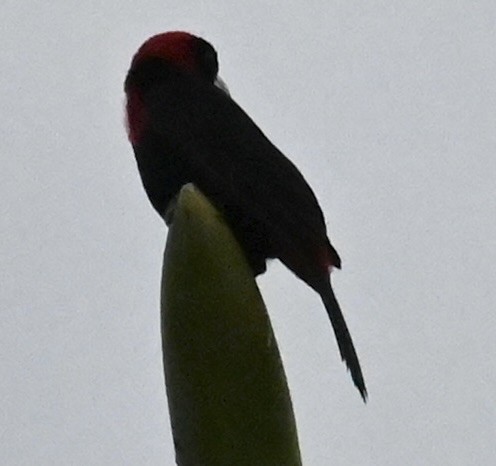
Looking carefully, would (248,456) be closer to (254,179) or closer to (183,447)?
(183,447)

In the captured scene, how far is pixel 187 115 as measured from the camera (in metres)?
1.70

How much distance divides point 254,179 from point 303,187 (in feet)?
0.34

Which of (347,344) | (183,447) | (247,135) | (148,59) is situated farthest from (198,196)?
(148,59)

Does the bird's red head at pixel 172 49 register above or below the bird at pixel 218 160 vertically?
above

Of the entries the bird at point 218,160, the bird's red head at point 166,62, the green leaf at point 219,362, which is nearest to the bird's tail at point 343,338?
the bird at point 218,160

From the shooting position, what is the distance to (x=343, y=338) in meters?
1.17

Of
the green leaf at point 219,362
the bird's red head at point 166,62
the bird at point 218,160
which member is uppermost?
the bird's red head at point 166,62

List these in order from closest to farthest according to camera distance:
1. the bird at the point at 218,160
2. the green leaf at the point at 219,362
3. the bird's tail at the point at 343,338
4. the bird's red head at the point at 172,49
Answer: the green leaf at the point at 219,362 < the bird's tail at the point at 343,338 < the bird at the point at 218,160 < the bird's red head at the point at 172,49

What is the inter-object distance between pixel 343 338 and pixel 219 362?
683mm

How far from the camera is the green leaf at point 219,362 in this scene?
47 cm

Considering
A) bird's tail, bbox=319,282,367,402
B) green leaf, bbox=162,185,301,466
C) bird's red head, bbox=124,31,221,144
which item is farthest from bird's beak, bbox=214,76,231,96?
green leaf, bbox=162,185,301,466

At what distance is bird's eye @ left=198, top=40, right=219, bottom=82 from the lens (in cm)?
206

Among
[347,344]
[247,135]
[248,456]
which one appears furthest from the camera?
[247,135]

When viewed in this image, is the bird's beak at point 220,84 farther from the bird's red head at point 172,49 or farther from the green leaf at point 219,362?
the green leaf at point 219,362
